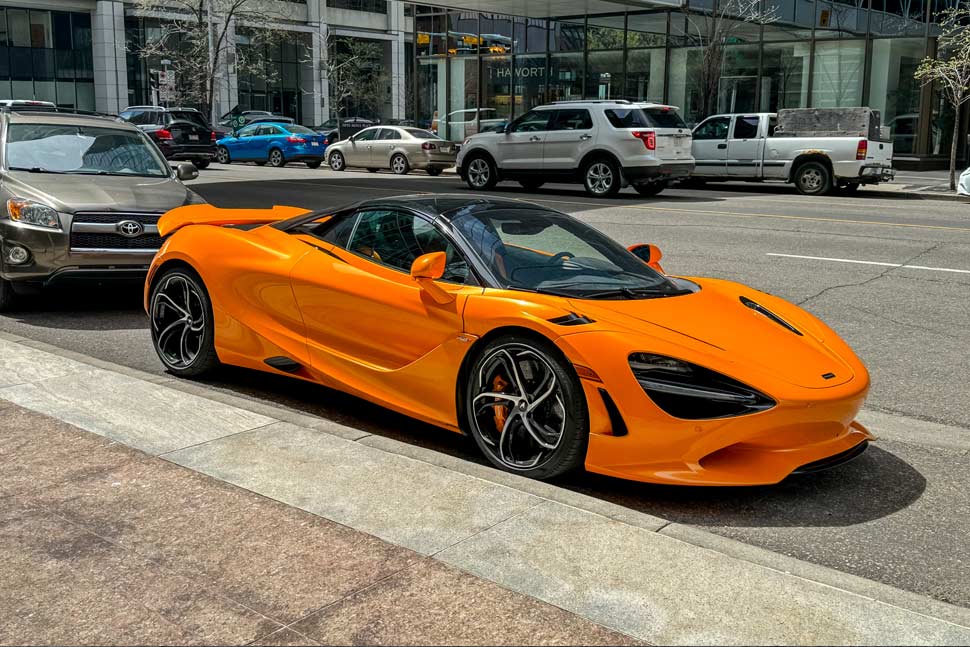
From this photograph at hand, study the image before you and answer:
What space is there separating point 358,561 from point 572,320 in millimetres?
1549

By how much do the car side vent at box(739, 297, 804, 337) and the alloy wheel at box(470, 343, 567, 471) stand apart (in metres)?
1.34

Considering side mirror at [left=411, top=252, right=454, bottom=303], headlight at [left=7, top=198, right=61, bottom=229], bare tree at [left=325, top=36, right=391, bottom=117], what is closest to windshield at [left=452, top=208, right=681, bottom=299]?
side mirror at [left=411, top=252, right=454, bottom=303]

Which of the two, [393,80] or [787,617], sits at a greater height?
[393,80]

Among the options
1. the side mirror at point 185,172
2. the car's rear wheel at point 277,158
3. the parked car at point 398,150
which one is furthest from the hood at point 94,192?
the car's rear wheel at point 277,158

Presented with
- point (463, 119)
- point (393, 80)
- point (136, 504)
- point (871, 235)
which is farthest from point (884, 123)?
point (393, 80)

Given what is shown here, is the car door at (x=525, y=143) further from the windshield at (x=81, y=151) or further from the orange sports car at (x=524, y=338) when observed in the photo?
the orange sports car at (x=524, y=338)

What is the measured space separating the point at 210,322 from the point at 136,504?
A: 229cm

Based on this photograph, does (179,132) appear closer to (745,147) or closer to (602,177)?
(602,177)

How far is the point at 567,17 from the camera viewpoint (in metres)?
35.3

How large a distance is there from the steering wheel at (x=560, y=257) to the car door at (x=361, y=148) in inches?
966

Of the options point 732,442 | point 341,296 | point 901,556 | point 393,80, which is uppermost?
point 393,80

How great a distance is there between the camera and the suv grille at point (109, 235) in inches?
324

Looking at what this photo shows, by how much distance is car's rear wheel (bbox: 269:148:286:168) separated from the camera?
32.8 meters

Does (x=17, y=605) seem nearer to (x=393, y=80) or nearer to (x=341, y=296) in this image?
(x=341, y=296)
